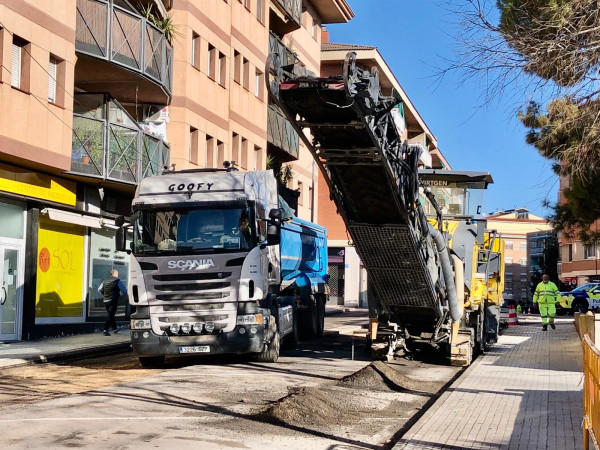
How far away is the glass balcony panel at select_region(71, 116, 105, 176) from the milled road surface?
6906mm

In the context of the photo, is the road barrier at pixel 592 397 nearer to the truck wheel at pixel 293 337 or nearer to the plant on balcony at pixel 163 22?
the truck wheel at pixel 293 337

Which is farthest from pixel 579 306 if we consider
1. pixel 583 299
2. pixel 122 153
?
pixel 122 153

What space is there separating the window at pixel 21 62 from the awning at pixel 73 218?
3695 mm

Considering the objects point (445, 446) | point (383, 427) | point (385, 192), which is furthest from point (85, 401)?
point (385, 192)

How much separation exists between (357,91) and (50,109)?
1167 cm

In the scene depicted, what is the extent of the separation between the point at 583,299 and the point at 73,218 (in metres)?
33.9

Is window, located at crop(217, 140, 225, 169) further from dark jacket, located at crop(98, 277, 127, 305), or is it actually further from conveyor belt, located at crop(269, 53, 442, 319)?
conveyor belt, located at crop(269, 53, 442, 319)

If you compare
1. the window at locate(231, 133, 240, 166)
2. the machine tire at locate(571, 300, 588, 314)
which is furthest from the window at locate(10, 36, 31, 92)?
the machine tire at locate(571, 300, 588, 314)

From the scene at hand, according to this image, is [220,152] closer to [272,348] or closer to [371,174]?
[272,348]

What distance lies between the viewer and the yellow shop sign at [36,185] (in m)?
20.6

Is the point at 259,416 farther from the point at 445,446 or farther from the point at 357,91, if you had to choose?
the point at 357,91

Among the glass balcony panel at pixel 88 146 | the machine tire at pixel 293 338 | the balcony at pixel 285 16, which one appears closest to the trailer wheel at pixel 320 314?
the machine tire at pixel 293 338

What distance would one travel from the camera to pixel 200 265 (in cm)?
1570

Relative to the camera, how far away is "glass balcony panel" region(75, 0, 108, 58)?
22906 millimetres
